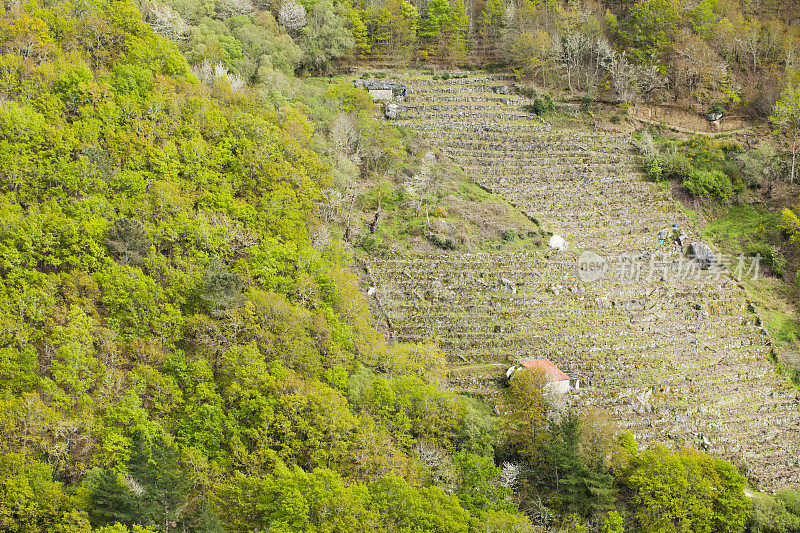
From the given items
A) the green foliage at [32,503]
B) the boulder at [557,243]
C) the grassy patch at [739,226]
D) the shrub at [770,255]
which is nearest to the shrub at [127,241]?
the green foliage at [32,503]

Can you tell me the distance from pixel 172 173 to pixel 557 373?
83.2 feet

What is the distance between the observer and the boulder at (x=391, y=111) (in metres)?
71.0

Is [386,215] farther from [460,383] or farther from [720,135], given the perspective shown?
[720,135]

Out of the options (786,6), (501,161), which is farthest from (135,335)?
(786,6)

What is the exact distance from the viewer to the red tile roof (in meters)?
48.2

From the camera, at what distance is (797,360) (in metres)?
55.3

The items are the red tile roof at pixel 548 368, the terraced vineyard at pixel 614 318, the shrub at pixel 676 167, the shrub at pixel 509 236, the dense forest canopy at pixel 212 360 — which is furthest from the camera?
the shrub at pixel 676 167

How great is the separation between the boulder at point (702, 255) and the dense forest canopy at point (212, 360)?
19.6m

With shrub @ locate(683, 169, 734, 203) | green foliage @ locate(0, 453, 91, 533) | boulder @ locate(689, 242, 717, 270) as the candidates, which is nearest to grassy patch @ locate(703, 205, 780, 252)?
shrub @ locate(683, 169, 734, 203)

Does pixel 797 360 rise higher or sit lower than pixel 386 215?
lower

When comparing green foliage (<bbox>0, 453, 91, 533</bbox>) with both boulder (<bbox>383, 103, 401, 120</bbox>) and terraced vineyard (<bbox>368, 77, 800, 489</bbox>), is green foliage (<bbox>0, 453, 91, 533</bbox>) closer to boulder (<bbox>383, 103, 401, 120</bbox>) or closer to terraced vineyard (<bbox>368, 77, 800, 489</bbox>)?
terraced vineyard (<bbox>368, 77, 800, 489</bbox>)

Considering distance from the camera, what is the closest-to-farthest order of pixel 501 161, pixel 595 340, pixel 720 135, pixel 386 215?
pixel 595 340 → pixel 386 215 → pixel 501 161 → pixel 720 135

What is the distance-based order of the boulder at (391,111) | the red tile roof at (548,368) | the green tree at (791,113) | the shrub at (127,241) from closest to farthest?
1. the shrub at (127,241)
2. the red tile roof at (548,368)
3. the green tree at (791,113)
4. the boulder at (391,111)

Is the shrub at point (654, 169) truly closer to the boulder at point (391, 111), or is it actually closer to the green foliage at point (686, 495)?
the boulder at point (391, 111)
